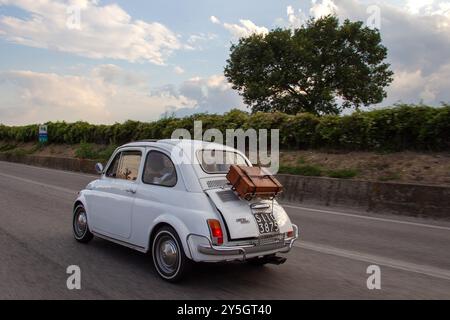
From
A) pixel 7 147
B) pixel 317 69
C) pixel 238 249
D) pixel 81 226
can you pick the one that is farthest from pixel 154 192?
pixel 7 147

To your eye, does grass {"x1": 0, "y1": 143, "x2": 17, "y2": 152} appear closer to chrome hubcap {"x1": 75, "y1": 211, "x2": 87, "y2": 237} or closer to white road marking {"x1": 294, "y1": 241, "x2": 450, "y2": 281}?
chrome hubcap {"x1": 75, "y1": 211, "x2": 87, "y2": 237}

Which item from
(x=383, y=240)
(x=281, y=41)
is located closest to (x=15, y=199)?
(x=383, y=240)

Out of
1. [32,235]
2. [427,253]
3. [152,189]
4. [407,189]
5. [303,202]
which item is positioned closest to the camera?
[152,189]

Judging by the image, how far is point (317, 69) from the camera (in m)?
36.8

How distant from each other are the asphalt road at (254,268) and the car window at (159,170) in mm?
1177

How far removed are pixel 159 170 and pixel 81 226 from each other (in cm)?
233

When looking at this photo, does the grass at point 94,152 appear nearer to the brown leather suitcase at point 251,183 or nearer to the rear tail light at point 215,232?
the brown leather suitcase at point 251,183

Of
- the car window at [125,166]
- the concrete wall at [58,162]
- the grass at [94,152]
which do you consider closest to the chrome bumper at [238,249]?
the car window at [125,166]

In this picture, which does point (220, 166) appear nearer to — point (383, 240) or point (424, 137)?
point (383, 240)

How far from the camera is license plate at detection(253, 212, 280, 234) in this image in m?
5.89

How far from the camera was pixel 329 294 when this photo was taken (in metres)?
5.52

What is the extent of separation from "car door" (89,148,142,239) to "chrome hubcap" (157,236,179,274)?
2.52 ft

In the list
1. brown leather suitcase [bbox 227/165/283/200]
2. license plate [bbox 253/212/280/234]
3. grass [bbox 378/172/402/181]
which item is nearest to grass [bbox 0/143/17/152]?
grass [bbox 378/172/402/181]
